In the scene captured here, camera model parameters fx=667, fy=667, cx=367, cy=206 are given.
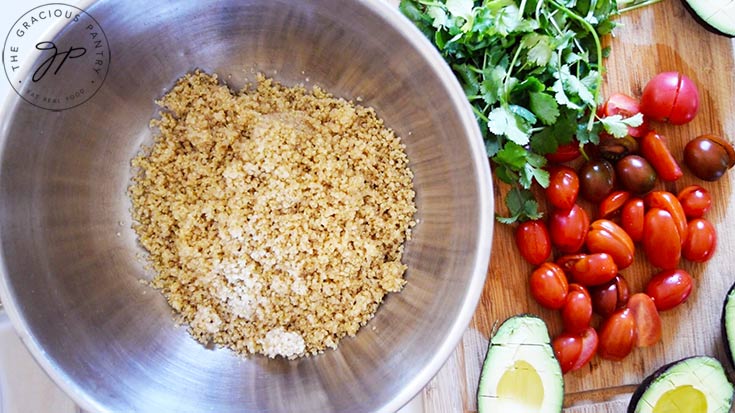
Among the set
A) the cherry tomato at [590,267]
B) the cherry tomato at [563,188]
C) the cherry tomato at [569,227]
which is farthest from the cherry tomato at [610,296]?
the cherry tomato at [563,188]

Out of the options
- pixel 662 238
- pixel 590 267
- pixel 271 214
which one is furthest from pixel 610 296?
pixel 271 214

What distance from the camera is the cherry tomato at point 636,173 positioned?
5.46 ft

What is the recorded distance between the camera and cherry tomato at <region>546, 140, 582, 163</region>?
1659mm

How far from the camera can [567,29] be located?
65.0 inches

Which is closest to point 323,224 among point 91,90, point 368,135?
point 368,135

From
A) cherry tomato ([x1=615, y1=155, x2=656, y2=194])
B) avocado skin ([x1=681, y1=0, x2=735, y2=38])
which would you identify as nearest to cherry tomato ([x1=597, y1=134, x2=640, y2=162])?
cherry tomato ([x1=615, y1=155, x2=656, y2=194])

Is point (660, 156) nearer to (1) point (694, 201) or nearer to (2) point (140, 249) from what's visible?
(1) point (694, 201)

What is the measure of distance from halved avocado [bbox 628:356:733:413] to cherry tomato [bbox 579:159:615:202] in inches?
18.0

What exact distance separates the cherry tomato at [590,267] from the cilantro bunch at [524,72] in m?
0.17

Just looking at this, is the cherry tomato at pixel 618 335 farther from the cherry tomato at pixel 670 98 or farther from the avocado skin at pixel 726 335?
the cherry tomato at pixel 670 98

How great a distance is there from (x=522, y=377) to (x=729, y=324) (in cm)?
56

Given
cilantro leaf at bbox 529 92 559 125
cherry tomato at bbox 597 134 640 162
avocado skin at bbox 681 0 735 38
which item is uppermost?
avocado skin at bbox 681 0 735 38

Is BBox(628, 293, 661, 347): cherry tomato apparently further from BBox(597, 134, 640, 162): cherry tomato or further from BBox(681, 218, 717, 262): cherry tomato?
BBox(597, 134, 640, 162): cherry tomato

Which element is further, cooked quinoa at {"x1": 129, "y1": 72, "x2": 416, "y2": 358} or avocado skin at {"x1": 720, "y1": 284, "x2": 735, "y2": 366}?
avocado skin at {"x1": 720, "y1": 284, "x2": 735, "y2": 366}
